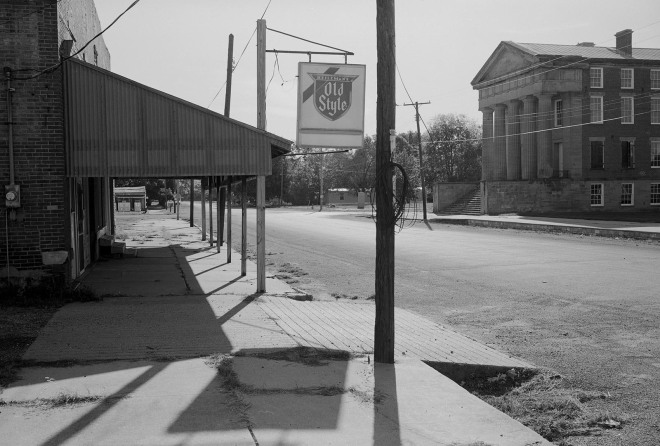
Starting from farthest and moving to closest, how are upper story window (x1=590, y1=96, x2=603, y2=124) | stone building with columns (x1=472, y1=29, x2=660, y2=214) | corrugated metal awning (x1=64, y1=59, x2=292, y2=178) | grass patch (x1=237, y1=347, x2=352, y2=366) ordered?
upper story window (x1=590, y1=96, x2=603, y2=124) < stone building with columns (x1=472, y1=29, x2=660, y2=214) < corrugated metal awning (x1=64, y1=59, x2=292, y2=178) < grass patch (x1=237, y1=347, x2=352, y2=366)

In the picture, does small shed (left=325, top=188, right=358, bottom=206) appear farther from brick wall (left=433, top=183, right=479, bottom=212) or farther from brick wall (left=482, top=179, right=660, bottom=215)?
brick wall (left=482, top=179, right=660, bottom=215)

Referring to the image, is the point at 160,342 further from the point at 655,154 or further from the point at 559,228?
the point at 655,154

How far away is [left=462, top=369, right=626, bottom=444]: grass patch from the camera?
5.82 metres

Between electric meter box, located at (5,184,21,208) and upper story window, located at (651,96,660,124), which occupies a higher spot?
upper story window, located at (651,96,660,124)

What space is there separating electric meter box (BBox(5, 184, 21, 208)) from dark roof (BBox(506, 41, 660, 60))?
47185 millimetres

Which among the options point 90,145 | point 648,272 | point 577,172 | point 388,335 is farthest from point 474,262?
point 577,172

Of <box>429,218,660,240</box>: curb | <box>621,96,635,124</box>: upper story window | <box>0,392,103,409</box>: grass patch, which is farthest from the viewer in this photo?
<box>621,96,635,124</box>: upper story window

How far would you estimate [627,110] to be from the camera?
54.1 meters

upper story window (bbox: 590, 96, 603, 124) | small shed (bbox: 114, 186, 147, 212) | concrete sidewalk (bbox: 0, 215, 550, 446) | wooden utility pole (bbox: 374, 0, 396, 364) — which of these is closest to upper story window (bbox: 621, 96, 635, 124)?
upper story window (bbox: 590, 96, 603, 124)

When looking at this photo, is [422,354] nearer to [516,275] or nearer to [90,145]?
[90,145]

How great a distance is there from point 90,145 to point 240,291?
370cm

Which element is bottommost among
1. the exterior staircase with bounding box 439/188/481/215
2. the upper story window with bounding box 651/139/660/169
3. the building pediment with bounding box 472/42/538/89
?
the exterior staircase with bounding box 439/188/481/215

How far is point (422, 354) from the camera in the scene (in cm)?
812

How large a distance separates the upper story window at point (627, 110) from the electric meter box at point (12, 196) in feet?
166
